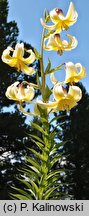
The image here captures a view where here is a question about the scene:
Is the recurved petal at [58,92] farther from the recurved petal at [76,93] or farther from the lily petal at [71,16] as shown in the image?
the lily petal at [71,16]

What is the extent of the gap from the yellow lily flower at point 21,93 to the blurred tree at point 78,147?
15340 mm

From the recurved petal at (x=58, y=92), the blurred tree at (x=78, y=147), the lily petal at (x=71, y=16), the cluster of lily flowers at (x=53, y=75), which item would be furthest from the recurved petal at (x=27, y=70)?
the blurred tree at (x=78, y=147)

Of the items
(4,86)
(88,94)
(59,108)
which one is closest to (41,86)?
(59,108)

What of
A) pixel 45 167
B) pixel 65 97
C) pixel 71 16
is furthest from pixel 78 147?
pixel 45 167

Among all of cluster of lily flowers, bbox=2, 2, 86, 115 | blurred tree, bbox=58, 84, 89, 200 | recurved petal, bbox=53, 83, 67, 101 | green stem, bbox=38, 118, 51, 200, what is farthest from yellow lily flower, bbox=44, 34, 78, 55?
blurred tree, bbox=58, 84, 89, 200

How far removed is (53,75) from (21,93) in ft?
0.50

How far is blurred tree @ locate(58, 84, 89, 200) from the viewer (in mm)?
16797

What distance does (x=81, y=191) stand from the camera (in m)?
16.7

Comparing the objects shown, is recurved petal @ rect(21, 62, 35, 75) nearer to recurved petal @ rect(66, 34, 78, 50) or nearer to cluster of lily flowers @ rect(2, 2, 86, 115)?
cluster of lily flowers @ rect(2, 2, 86, 115)

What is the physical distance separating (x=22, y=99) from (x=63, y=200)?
421 mm

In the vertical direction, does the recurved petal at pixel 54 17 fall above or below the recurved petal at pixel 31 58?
above

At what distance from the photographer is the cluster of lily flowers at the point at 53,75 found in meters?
1.47

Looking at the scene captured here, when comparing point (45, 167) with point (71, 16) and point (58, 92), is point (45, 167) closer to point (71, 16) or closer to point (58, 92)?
point (58, 92)

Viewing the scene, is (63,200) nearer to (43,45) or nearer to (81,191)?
(43,45)
